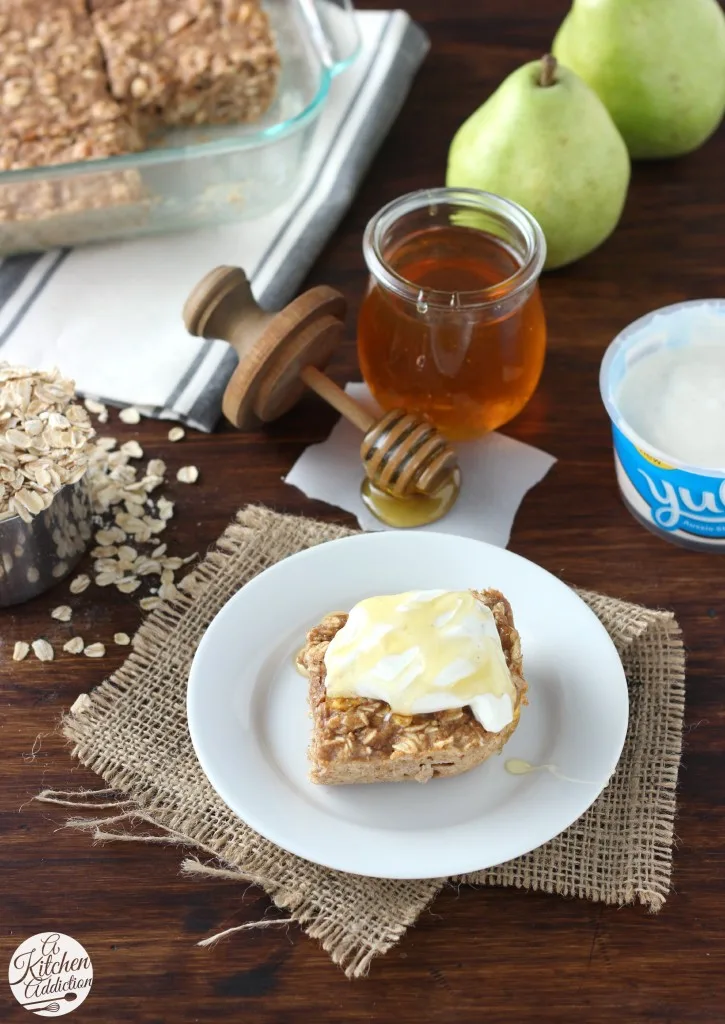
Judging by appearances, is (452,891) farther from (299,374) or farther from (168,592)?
(299,374)

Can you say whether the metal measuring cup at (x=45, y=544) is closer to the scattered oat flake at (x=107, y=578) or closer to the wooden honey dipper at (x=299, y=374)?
the scattered oat flake at (x=107, y=578)

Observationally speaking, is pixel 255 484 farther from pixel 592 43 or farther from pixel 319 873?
pixel 592 43

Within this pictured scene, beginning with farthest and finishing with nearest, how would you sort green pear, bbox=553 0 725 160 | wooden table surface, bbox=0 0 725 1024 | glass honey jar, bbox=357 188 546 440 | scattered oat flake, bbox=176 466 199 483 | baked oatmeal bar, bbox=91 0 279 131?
baked oatmeal bar, bbox=91 0 279 131, green pear, bbox=553 0 725 160, scattered oat flake, bbox=176 466 199 483, glass honey jar, bbox=357 188 546 440, wooden table surface, bbox=0 0 725 1024

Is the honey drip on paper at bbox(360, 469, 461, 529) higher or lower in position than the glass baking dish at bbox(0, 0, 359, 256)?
lower

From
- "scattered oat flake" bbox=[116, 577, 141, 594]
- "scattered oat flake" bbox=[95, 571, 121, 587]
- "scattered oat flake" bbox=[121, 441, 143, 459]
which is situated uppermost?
"scattered oat flake" bbox=[121, 441, 143, 459]

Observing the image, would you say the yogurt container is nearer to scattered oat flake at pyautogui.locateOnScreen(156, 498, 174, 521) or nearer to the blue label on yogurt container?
the blue label on yogurt container

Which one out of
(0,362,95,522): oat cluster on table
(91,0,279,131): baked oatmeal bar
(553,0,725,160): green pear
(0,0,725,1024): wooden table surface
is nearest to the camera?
(0,0,725,1024): wooden table surface

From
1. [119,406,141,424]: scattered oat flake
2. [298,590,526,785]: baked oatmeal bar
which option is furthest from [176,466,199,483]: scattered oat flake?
[298,590,526,785]: baked oatmeal bar
